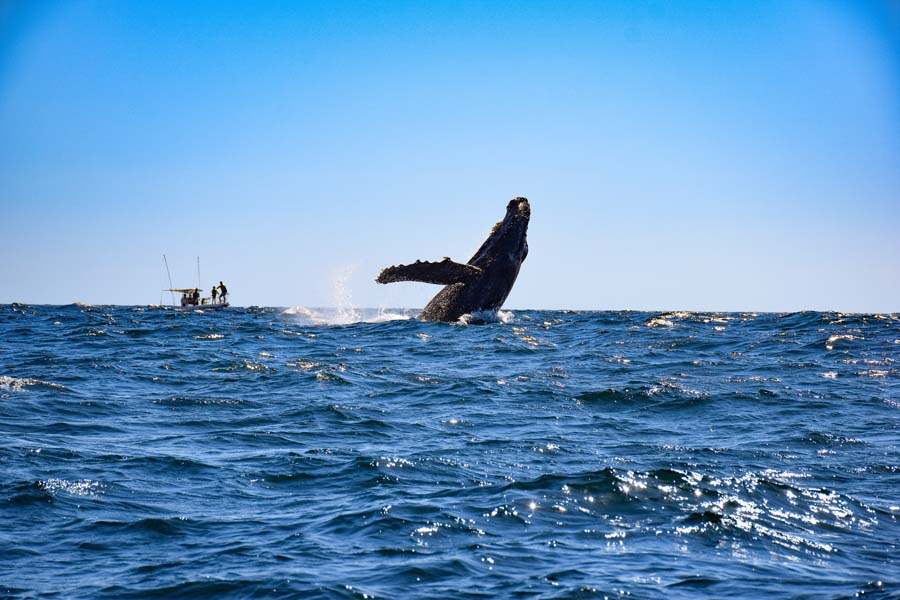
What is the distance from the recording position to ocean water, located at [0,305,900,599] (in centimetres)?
606

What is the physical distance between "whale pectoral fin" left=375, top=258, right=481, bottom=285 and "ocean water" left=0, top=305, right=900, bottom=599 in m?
6.87

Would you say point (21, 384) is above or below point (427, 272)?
below

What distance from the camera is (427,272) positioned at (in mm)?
25031

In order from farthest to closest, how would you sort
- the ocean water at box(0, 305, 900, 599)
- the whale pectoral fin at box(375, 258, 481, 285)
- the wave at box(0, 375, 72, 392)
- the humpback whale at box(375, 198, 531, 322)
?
the humpback whale at box(375, 198, 531, 322), the whale pectoral fin at box(375, 258, 481, 285), the wave at box(0, 375, 72, 392), the ocean water at box(0, 305, 900, 599)

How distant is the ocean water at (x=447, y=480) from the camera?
19.9ft

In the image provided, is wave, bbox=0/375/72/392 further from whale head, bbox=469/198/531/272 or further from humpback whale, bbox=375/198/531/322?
whale head, bbox=469/198/531/272

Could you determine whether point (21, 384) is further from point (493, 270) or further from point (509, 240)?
point (509, 240)

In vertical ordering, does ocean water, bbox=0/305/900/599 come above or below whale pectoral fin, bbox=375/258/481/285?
below

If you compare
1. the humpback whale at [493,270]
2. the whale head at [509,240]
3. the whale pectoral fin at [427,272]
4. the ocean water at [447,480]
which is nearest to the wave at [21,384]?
the ocean water at [447,480]

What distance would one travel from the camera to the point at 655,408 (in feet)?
43.7

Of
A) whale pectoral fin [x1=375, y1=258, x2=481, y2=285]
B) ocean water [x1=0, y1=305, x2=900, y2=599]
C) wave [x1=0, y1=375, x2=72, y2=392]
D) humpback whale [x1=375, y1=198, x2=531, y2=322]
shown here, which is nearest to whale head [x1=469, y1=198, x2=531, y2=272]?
humpback whale [x1=375, y1=198, x2=531, y2=322]

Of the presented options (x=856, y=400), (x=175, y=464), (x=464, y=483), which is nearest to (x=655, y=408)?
(x=856, y=400)

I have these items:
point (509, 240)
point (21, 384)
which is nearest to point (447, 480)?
point (21, 384)

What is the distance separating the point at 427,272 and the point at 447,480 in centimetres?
1652
